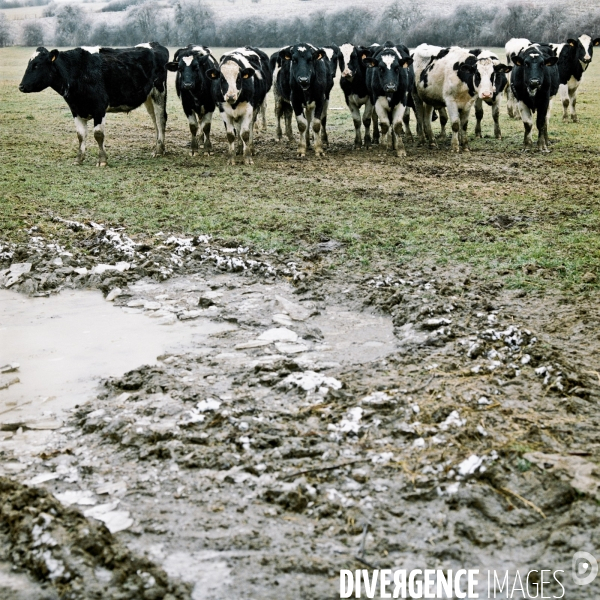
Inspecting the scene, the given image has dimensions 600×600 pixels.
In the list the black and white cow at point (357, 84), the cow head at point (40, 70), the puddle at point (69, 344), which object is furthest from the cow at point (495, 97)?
the puddle at point (69, 344)

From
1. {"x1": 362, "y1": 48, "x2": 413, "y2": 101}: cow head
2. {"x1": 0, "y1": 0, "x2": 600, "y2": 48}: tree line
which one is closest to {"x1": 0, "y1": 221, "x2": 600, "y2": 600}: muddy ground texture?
{"x1": 362, "y1": 48, "x2": 413, "y2": 101}: cow head

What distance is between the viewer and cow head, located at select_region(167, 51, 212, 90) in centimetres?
1299

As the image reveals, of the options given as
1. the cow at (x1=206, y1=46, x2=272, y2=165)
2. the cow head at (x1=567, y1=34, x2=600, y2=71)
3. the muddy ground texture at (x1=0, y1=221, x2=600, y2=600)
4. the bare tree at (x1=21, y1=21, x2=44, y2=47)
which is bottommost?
the muddy ground texture at (x1=0, y1=221, x2=600, y2=600)

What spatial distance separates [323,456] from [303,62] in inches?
393

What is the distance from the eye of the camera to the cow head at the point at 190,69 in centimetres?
1299

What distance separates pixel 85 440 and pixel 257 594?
1.67 m

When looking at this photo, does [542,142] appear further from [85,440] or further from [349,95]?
[85,440]

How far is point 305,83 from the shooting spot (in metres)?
12.5

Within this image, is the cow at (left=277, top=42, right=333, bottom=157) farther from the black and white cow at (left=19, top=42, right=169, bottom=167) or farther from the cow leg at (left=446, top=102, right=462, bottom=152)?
the black and white cow at (left=19, top=42, right=169, bottom=167)

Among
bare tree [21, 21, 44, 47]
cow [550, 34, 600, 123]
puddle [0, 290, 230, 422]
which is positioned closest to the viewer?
puddle [0, 290, 230, 422]

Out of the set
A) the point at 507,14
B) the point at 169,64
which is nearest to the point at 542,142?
the point at 169,64

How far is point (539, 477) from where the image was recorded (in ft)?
11.9

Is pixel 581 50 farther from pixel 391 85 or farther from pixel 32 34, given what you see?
pixel 32 34

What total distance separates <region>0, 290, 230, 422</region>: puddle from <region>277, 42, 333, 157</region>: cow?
7011 millimetres
